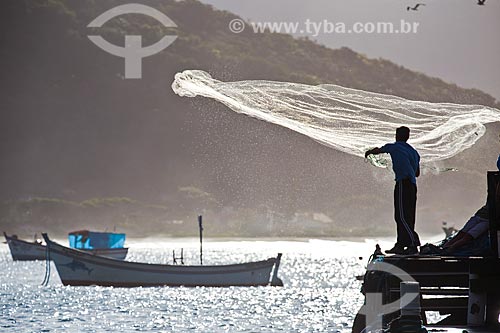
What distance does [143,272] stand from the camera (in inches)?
3221

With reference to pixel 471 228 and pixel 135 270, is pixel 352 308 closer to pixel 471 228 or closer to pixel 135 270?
pixel 135 270

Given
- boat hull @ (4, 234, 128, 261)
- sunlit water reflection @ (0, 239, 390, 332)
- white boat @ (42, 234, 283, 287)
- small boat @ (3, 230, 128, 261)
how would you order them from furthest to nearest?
boat hull @ (4, 234, 128, 261), small boat @ (3, 230, 128, 261), white boat @ (42, 234, 283, 287), sunlit water reflection @ (0, 239, 390, 332)

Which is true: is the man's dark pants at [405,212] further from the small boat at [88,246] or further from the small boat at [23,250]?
the small boat at [23,250]

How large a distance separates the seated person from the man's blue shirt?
1.49 meters

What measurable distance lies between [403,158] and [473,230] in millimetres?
1820

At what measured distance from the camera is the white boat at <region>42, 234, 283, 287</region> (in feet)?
267

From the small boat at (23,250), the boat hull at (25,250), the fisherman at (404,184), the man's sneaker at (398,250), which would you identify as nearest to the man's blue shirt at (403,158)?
the fisherman at (404,184)

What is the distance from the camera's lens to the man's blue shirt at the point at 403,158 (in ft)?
57.2

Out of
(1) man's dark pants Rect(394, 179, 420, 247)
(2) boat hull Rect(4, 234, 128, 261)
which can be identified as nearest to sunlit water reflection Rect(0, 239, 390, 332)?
(1) man's dark pants Rect(394, 179, 420, 247)

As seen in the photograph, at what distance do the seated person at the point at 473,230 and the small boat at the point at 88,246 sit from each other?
350 ft

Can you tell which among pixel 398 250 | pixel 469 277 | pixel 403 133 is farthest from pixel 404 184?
pixel 469 277

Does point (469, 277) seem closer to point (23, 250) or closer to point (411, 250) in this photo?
point (411, 250)

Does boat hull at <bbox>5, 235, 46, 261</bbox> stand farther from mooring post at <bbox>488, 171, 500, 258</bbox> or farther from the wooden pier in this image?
mooring post at <bbox>488, 171, 500, 258</bbox>

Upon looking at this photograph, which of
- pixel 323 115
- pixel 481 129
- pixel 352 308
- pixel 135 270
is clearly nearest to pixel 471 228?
pixel 481 129
